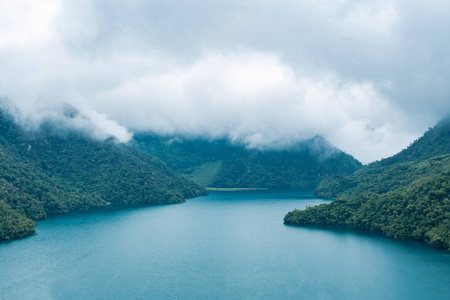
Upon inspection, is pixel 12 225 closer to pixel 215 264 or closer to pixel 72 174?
pixel 215 264

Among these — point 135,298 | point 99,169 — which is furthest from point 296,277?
point 99,169

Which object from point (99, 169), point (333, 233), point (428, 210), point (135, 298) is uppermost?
point (99, 169)

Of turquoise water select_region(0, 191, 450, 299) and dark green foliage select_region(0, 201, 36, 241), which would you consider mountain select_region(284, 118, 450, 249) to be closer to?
turquoise water select_region(0, 191, 450, 299)

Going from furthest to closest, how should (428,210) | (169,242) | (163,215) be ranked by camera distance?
(163,215), (169,242), (428,210)

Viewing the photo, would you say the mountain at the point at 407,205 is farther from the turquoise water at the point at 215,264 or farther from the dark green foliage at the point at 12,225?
the dark green foliage at the point at 12,225

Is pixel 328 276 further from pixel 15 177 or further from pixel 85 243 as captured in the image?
pixel 15 177

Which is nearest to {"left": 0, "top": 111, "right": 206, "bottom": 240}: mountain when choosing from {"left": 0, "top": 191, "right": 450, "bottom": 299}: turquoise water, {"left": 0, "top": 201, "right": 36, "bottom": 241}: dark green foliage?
{"left": 0, "top": 201, "right": 36, "bottom": 241}: dark green foliage

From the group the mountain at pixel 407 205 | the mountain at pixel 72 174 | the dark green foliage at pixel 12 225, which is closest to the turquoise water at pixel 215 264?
the dark green foliage at pixel 12 225
